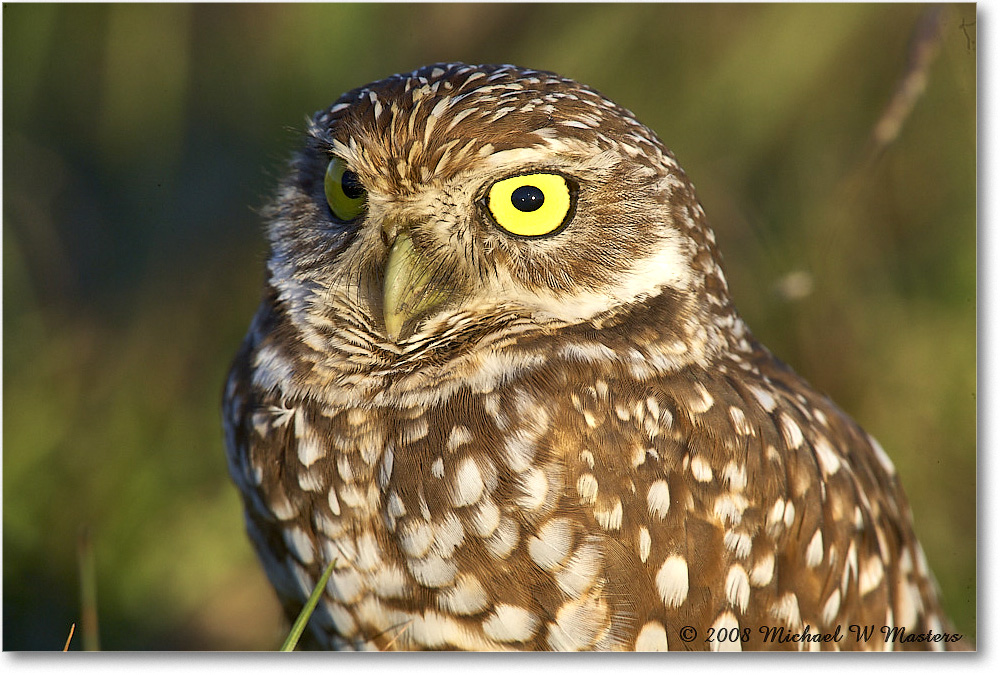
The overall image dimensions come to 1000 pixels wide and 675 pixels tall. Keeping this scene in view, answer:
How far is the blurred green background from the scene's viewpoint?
2158mm

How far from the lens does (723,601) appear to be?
160cm

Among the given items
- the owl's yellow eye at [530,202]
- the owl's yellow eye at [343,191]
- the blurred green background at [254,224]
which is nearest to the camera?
the owl's yellow eye at [530,202]

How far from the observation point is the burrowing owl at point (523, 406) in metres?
1.52

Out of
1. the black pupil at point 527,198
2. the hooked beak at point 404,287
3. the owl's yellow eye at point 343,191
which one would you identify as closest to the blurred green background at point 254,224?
the owl's yellow eye at point 343,191

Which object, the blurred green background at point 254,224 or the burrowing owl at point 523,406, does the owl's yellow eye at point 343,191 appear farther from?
the blurred green background at point 254,224

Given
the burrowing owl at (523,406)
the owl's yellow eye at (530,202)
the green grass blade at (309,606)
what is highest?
the owl's yellow eye at (530,202)

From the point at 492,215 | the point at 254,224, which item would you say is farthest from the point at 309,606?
the point at 254,224

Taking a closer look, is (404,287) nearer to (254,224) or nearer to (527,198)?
(527,198)

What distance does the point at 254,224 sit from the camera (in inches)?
118

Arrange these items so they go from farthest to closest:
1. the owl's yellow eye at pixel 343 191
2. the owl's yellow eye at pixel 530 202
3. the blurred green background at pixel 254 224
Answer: the blurred green background at pixel 254 224 < the owl's yellow eye at pixel 343 191 < the owl's yellow eye at pixel 530 202

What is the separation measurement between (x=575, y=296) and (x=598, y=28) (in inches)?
37.9

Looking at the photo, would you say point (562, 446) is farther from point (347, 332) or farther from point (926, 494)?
point (926, 494)

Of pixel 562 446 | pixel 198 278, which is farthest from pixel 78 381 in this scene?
pixel 562 446

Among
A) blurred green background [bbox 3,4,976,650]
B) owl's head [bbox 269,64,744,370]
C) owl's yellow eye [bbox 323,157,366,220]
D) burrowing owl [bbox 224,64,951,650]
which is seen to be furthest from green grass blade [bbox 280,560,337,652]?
blurred green background [bbox 3,4,976,650]
